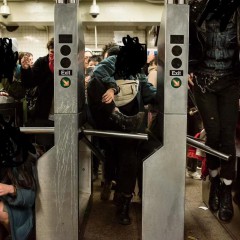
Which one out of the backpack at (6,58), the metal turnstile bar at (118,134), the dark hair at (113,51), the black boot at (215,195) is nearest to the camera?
the metal turnstile bar at (118,134)

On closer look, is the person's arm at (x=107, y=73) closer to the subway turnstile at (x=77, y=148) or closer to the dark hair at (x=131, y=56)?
the dark hair at (x=131, y=56)

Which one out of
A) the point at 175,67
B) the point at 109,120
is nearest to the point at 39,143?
the point at 109,120

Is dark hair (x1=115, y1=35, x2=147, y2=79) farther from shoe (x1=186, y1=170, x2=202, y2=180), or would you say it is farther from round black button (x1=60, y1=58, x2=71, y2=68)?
shoe (x1=186, y1=170, x2=202, y2=180)

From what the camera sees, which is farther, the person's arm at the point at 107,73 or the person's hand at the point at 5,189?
the person's arm at the point at 107,73

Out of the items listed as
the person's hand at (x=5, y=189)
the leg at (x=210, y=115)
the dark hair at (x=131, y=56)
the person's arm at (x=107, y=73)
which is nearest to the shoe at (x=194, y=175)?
the leg at (x=210, y=115)

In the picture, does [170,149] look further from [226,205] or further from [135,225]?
[135,225]

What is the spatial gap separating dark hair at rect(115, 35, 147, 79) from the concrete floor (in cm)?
105

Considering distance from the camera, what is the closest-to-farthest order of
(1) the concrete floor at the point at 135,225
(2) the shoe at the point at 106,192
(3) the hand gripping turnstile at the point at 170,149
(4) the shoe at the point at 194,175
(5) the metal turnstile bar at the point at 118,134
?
(3) the hand gripping turnstile at the point at 170,149 < (5) the metal turnstile bar at the point at 118,134 < (1) the concrete floor at the point at 135,225 < (2) the shoe at the point at 106,192 < (4) the shoe at the point at 194,175

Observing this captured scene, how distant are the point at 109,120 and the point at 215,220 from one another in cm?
107

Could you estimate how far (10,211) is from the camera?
6.55 ft

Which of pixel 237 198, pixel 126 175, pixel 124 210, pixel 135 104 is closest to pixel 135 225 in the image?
pixel 124 210

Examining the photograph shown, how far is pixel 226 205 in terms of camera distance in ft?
7.30

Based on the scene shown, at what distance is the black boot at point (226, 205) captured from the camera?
87.2 inches

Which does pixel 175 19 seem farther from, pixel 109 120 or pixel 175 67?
pixel 109 120
